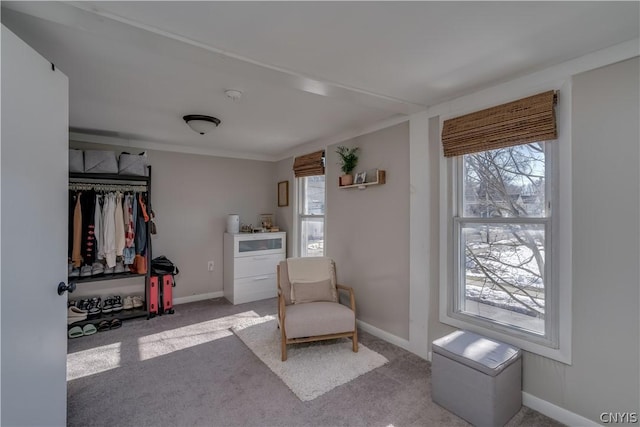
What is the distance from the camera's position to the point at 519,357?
2.06 metres

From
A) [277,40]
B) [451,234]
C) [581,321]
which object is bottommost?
[581,321]

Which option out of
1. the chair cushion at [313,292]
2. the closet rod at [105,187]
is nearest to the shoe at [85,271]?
the closet rod at [105,187]

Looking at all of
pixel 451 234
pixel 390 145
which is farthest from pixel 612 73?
pixel 390 145

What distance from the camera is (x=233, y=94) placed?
2.42 meters

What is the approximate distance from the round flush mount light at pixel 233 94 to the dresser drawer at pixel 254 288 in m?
2.75

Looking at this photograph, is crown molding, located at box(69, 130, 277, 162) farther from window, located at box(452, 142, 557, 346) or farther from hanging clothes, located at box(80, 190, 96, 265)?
window, located at box(452, 142, 557, 346)

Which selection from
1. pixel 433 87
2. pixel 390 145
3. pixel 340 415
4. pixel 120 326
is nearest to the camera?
pixel 340 415

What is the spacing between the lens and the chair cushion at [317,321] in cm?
273

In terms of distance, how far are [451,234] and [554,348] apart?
1006 mm

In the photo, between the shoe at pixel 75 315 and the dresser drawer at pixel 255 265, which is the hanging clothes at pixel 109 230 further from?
the dresser drawer at pixel 255 265

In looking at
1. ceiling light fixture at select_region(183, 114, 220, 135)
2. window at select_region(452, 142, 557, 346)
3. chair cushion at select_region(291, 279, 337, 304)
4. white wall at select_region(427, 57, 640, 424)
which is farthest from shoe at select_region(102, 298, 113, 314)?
white wall at select_region(427, 57, 640, 424)

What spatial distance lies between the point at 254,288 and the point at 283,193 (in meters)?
1.56

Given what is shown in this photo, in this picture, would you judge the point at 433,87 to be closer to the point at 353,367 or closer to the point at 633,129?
the point at 633,129

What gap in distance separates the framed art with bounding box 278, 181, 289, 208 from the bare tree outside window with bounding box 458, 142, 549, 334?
9.51ft
